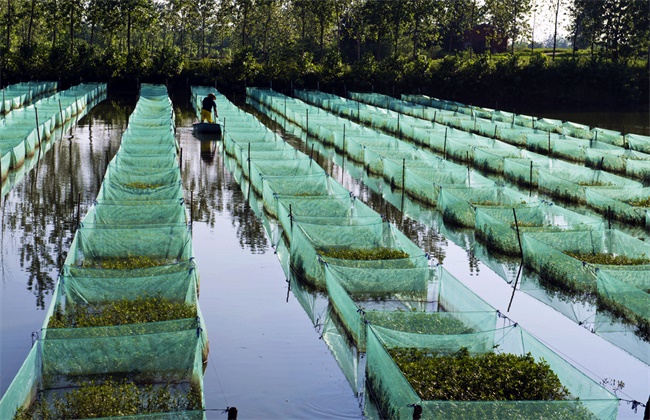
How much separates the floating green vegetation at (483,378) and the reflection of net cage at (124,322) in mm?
3419

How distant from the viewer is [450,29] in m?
99.6

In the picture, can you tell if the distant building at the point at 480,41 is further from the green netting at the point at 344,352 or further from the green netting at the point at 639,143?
the green netting at the point at 344,352

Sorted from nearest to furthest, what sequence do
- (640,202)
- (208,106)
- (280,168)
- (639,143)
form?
(640,202), (280,168), (639,143), (208,106)

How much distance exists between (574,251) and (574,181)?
1062 cm

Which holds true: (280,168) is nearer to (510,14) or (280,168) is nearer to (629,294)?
(629,294)

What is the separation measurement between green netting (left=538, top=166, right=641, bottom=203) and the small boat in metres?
18.8

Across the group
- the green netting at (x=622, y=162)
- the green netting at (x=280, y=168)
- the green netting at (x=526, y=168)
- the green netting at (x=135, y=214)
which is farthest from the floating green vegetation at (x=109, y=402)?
the green netting at (x=622, y=162)

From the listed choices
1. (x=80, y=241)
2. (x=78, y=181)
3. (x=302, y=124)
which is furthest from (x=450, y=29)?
(x=80, y=241)

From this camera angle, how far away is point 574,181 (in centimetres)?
3200

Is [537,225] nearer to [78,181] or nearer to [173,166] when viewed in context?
[173,166]

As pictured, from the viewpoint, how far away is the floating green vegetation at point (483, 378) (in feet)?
43.2

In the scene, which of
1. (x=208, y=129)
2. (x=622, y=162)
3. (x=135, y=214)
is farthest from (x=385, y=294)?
(x=208, y=129)

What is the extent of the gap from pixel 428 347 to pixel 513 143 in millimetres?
32594

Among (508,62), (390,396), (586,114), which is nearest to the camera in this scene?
(390,396)
